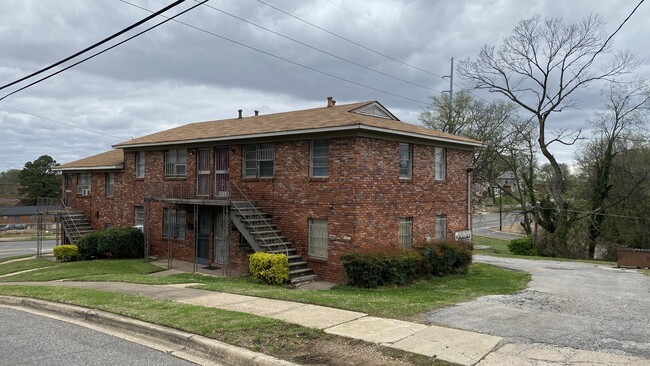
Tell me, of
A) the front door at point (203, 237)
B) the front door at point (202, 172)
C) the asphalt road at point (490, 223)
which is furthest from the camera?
the asphalt road at point (490, 223)

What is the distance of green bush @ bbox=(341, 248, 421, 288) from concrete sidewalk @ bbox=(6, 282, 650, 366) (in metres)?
4.43

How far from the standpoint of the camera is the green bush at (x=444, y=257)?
15.2m

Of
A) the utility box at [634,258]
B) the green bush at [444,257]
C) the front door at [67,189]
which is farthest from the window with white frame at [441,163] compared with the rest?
the front door at [67,189]

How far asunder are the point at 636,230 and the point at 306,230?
26.8 metres

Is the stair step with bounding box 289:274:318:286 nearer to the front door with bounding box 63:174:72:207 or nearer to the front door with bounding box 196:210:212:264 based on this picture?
the front door with bounding box 196:210:212:264

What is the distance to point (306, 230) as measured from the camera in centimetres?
1592

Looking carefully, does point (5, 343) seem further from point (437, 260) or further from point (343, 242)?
point (437, 260)

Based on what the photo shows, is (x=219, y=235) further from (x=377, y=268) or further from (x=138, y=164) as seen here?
(x=377, y=268)

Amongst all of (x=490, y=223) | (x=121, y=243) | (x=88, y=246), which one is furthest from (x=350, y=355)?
(x=490, y=223)

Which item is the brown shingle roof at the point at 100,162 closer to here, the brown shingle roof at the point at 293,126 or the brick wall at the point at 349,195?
the brown shingle roof at the point at 293,126

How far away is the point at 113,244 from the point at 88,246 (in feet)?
5.20

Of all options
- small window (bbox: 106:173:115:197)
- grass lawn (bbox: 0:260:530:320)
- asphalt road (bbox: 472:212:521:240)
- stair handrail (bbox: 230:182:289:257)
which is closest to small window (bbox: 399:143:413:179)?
grass lawn (bbox: 0:260:530:320)

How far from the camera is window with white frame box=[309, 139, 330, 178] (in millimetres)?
15571

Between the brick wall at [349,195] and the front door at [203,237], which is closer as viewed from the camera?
the brick wall at [349,195]
